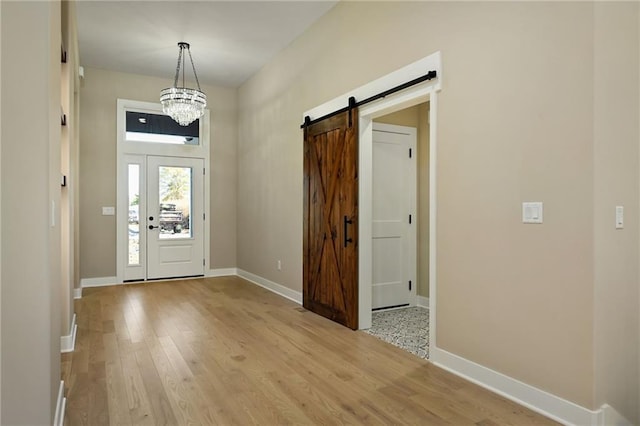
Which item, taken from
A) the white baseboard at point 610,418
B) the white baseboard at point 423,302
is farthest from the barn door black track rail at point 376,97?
the white baseboard at point 423,302

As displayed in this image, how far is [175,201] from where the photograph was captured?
275 inches

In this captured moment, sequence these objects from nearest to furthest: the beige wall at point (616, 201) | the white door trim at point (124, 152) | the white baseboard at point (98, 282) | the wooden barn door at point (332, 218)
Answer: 1. the beige wall at point (616, 201)
2. the wooden barn door at point (332, 218)
3. the white baseboard at point (98, 282)
4. the white door trim at point (124, 152)

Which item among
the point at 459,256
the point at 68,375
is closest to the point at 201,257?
the point at 68,375

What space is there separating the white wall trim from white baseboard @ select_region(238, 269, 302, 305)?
95.1 inches

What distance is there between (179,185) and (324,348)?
14.9ft

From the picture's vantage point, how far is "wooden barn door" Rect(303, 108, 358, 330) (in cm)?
411

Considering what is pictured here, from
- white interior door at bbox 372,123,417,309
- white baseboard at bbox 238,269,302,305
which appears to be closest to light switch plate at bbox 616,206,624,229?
white interior door at bbox 372,123,417,309

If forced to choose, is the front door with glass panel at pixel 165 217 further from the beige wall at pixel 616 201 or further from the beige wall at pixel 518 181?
the beige wall at pixel 616 201

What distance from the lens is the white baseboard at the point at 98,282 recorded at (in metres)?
6.32

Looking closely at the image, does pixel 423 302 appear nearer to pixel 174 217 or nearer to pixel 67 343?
pixel 67 343

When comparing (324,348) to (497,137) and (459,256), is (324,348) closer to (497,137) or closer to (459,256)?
(459,256)

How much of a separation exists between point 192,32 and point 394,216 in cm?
334

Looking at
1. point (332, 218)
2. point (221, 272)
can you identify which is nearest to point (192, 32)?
point (332, 218)

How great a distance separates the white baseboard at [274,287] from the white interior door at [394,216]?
3.37 ft
